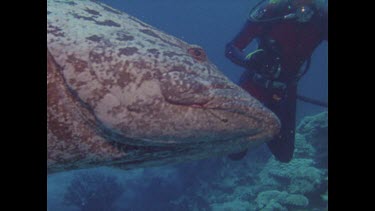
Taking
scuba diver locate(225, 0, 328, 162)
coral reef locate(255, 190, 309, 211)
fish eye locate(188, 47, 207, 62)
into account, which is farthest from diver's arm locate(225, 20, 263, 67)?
coral reef locate(255, 190, 309, 211)

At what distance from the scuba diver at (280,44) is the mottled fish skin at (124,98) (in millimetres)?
3548

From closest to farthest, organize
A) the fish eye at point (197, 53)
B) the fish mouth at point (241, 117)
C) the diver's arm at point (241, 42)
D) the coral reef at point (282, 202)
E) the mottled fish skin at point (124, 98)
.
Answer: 1. the mottled fish skin at point (124, 98)
2. the fish mouth at point (241, 117)
3. the fish eye at point (197, 53)
4. the diver's arm at point (241, 42)
5. the coral reef at point (282, 202)

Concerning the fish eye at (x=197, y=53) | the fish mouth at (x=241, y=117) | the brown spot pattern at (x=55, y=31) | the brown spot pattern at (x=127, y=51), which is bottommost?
the fish mouth at (x=241, y=117)

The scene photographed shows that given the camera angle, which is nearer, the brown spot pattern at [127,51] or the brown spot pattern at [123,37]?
the brown spot pattern at [127,51]

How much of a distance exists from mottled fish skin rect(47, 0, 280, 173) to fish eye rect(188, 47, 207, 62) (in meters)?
0.10

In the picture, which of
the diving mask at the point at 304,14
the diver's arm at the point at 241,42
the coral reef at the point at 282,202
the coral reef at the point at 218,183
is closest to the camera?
the diving mask at the point at 304,14

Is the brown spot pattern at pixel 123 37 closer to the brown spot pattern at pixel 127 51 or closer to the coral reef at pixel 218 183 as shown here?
the brown spot pattern at pixel 127 51

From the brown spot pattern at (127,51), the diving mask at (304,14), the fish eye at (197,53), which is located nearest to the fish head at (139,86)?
the brown spot pattern at (127,51)

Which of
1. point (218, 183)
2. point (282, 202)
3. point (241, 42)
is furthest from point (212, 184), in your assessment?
point (241, 42)

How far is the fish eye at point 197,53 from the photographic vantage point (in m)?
2.72

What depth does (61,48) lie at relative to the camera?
7.22ft
